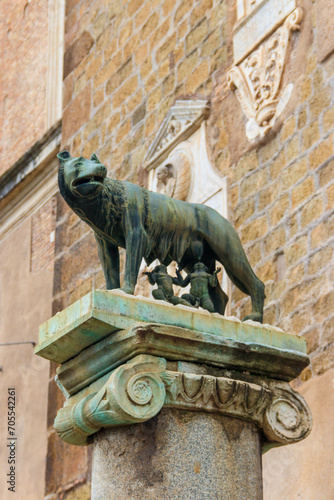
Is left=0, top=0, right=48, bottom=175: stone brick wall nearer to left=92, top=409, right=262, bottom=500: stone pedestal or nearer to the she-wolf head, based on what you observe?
the she-wolf head

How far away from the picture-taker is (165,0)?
9875 mm

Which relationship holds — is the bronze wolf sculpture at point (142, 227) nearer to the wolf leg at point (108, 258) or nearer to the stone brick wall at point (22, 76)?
the wolf leg at point (108, 258)

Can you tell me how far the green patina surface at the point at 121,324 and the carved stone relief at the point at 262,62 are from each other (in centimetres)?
348

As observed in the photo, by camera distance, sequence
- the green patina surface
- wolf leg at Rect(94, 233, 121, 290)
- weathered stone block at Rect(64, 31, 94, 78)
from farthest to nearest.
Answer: weathered stone block at Rect(64, 31, 94, 78)
wolf leg at Rect(94, 233, 121, 290)
the green patina surface

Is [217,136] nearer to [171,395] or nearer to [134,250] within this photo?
[134,250]

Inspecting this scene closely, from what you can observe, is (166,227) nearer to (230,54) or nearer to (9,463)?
(230,54)

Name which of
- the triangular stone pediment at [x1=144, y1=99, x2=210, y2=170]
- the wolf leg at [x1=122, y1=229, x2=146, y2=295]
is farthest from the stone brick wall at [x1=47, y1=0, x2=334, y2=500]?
the wolf leg at [x1=122, y1=229, x2=146, y2=295]

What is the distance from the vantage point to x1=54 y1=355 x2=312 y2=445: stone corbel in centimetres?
402

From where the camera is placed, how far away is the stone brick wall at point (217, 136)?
6.87m

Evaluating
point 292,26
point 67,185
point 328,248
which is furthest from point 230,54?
point 67,185

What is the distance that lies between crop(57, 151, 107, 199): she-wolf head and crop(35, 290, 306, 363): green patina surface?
519 mm

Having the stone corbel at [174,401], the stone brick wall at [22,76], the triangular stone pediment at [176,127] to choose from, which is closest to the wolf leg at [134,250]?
the stone corbel at [174,401]

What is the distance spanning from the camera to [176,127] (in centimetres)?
899

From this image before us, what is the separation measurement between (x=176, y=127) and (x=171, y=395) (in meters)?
5.17
